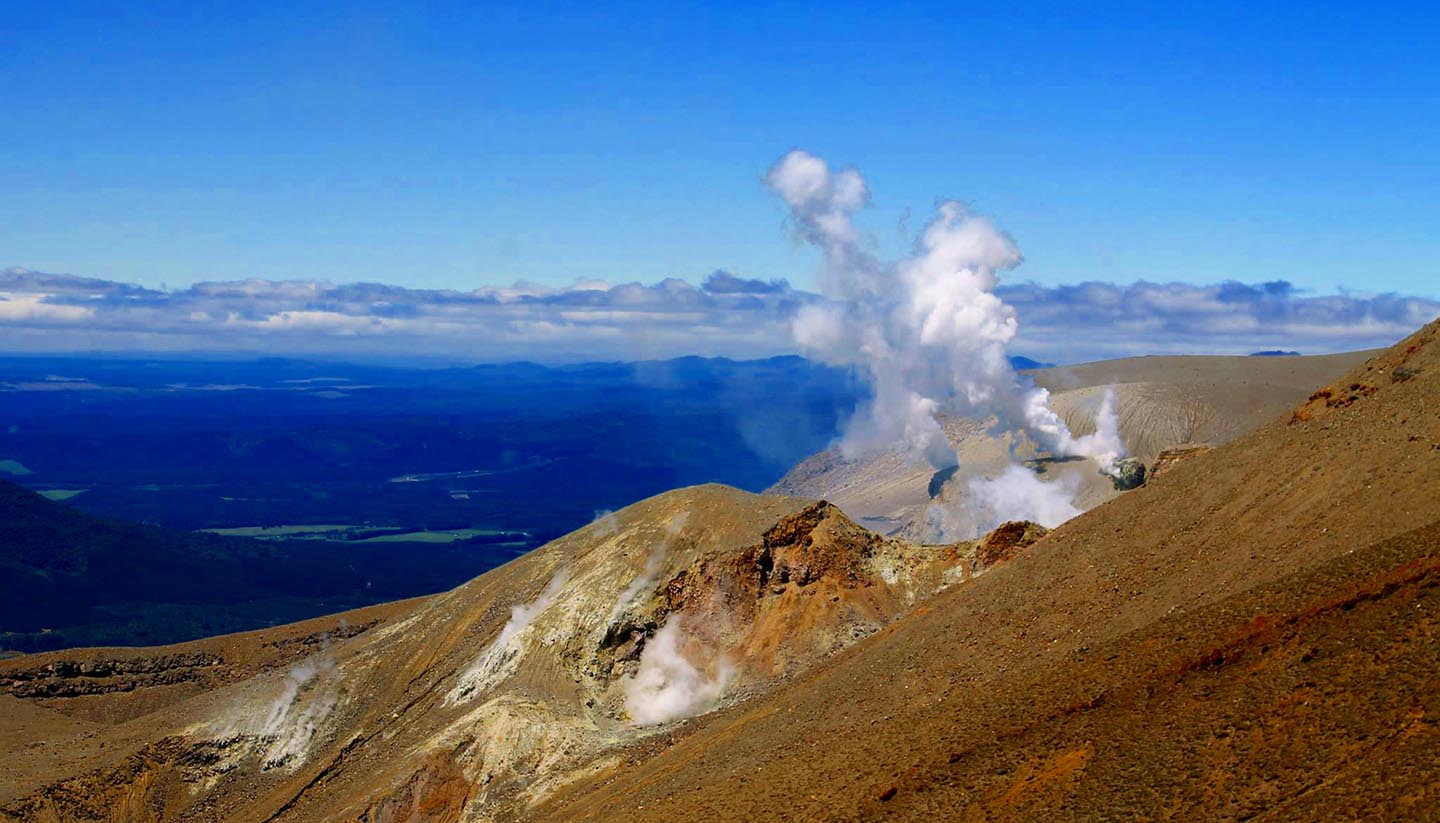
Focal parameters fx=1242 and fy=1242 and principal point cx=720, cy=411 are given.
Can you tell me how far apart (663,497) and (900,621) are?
19.2 meters

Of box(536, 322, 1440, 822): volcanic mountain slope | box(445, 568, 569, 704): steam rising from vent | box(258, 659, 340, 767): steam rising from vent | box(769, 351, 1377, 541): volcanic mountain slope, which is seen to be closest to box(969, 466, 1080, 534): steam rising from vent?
box(769, 351, 1377, 541): volcanic mountain slope

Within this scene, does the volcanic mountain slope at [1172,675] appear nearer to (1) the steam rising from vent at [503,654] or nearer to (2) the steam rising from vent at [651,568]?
(1) the steam rising from vent at [503,654]

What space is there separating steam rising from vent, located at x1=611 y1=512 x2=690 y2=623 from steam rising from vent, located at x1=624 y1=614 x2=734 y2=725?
213 centimetres

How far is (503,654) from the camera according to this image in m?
52.5

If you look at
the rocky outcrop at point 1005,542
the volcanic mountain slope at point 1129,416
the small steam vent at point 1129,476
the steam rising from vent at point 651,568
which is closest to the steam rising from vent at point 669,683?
the steam rising from vent at point 651,568

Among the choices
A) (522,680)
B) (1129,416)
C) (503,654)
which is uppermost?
(1129,416)

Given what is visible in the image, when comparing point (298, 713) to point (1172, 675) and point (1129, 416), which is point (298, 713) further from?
point (1129, 416)

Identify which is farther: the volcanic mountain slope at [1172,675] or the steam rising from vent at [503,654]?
the steam rising from vent at [503,654]

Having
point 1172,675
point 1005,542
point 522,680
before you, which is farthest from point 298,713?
point 1172,675

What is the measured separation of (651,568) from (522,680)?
301 inches

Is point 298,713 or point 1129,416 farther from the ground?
point 1129,416

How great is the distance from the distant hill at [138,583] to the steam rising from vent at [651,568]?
75.1 meters

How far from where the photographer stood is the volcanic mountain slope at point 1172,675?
766 inches

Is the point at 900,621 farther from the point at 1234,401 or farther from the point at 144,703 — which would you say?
the point at 1234,401
